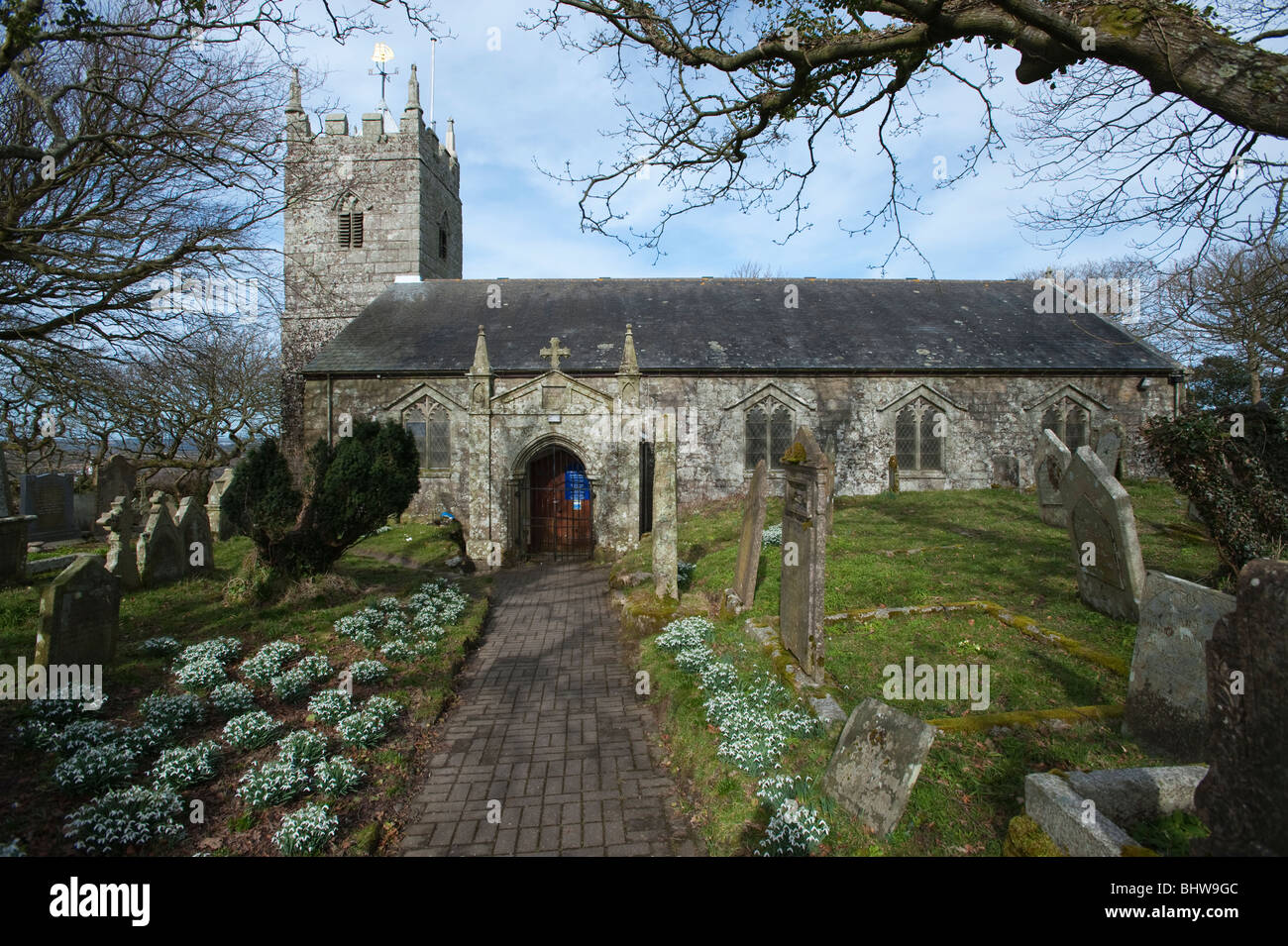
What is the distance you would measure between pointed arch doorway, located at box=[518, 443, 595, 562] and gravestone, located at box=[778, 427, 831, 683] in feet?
32.7

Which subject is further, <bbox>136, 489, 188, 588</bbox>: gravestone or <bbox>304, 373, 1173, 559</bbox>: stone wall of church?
<bbox>304, 373, 1173, 559</bbox>: stone wall of church

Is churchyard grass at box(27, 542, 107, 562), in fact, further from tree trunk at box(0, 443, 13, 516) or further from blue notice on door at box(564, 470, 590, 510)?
blue notice on door at box(564, 470, 590, 510)

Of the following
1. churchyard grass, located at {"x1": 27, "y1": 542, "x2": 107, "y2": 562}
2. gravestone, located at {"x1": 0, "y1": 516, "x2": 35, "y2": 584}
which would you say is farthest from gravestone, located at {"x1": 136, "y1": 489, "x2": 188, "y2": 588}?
churchyard grass, located at {"x1": 27, "y1": 542, "x2": 107, "y2": 562}

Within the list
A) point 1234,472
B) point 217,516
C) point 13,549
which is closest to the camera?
point 1234,472

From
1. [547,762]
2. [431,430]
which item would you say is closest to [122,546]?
[547,762]

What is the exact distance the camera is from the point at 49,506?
15.9m

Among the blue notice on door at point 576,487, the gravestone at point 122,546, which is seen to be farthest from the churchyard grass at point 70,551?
the blue notice on door at point 576,487

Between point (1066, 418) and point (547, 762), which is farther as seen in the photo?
point (1066, 418)

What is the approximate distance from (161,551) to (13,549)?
223cm

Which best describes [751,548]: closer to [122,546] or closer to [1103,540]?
[1103,540]

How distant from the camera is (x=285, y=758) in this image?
5.09 metres

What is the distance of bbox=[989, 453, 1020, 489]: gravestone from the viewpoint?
19828mm
